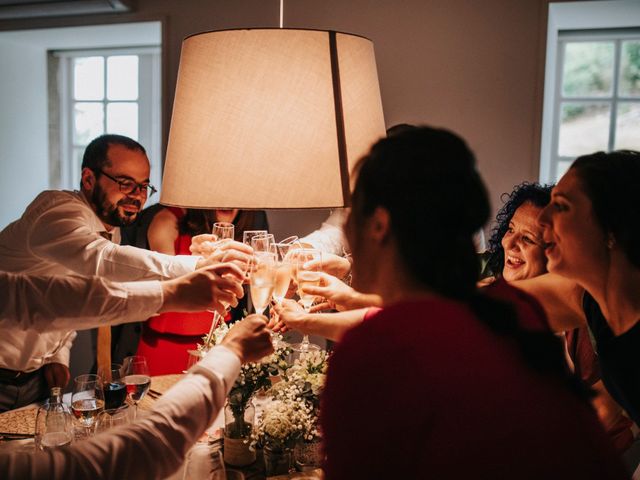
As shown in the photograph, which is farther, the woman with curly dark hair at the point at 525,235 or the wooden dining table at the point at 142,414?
the woman with curly dark hair at the point at 525,235

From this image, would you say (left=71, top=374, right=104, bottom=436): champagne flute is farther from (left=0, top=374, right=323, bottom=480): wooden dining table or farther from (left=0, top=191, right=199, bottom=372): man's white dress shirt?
(left=0, top=191, right=199, bottom=372): man's white dress shirt

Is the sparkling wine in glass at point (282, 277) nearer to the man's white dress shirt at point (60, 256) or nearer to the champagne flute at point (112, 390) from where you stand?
the man's white dress shirt at point (60, 256)

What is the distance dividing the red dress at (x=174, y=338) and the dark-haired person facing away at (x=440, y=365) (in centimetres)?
176

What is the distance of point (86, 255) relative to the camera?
5.94ft

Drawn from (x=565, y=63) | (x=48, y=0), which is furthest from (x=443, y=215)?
(x=48, y=0)

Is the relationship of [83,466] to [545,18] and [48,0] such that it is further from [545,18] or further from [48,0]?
[48,0]

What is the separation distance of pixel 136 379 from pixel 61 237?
23.2 inches

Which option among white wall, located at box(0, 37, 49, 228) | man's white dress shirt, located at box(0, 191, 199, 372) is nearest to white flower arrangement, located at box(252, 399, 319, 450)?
man's white dress shirt, located at box(0, 191, 199, 372)

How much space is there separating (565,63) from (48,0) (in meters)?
2.99

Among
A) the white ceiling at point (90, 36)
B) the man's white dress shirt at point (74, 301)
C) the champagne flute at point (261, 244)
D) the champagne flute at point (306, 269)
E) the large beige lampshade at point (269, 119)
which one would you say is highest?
the white ceiling at point (90, 36)

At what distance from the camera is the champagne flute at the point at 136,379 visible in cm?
159

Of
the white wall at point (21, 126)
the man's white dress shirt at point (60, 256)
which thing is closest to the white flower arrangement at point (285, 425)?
the man's white dress shirt at point (60, 256)

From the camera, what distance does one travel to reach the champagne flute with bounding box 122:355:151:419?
5.22ft

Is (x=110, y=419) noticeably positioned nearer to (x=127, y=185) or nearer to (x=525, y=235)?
(x=127, y=185)
